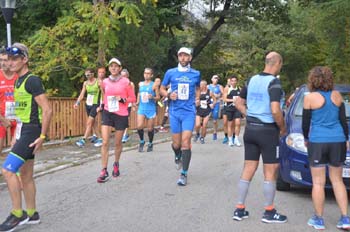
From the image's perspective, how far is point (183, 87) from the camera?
29.2 feet

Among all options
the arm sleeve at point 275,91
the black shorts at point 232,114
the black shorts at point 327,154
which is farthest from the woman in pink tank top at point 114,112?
the black shorts at point 232,114

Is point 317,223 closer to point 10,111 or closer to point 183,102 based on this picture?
point 183,102

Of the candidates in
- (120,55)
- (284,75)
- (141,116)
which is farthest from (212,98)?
(284,75)

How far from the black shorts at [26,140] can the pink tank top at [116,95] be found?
315 centimetres

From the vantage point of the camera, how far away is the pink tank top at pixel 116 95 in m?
9.26

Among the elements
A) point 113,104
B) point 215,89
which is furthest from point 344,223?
point 215,89

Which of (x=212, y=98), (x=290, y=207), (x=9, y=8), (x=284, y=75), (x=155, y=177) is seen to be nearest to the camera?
(x=290, y=207)

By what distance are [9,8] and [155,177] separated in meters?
5.60

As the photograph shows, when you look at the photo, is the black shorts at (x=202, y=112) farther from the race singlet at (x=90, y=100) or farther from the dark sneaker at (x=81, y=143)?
the dark sneaker at (x=81, y=143)

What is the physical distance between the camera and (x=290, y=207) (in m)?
7.36

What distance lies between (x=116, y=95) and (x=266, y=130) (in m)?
3.51

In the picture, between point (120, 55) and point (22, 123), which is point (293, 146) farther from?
point (120, 55)

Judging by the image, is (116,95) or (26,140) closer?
(26,140)

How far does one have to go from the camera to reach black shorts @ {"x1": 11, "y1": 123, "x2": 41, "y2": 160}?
237 inches
